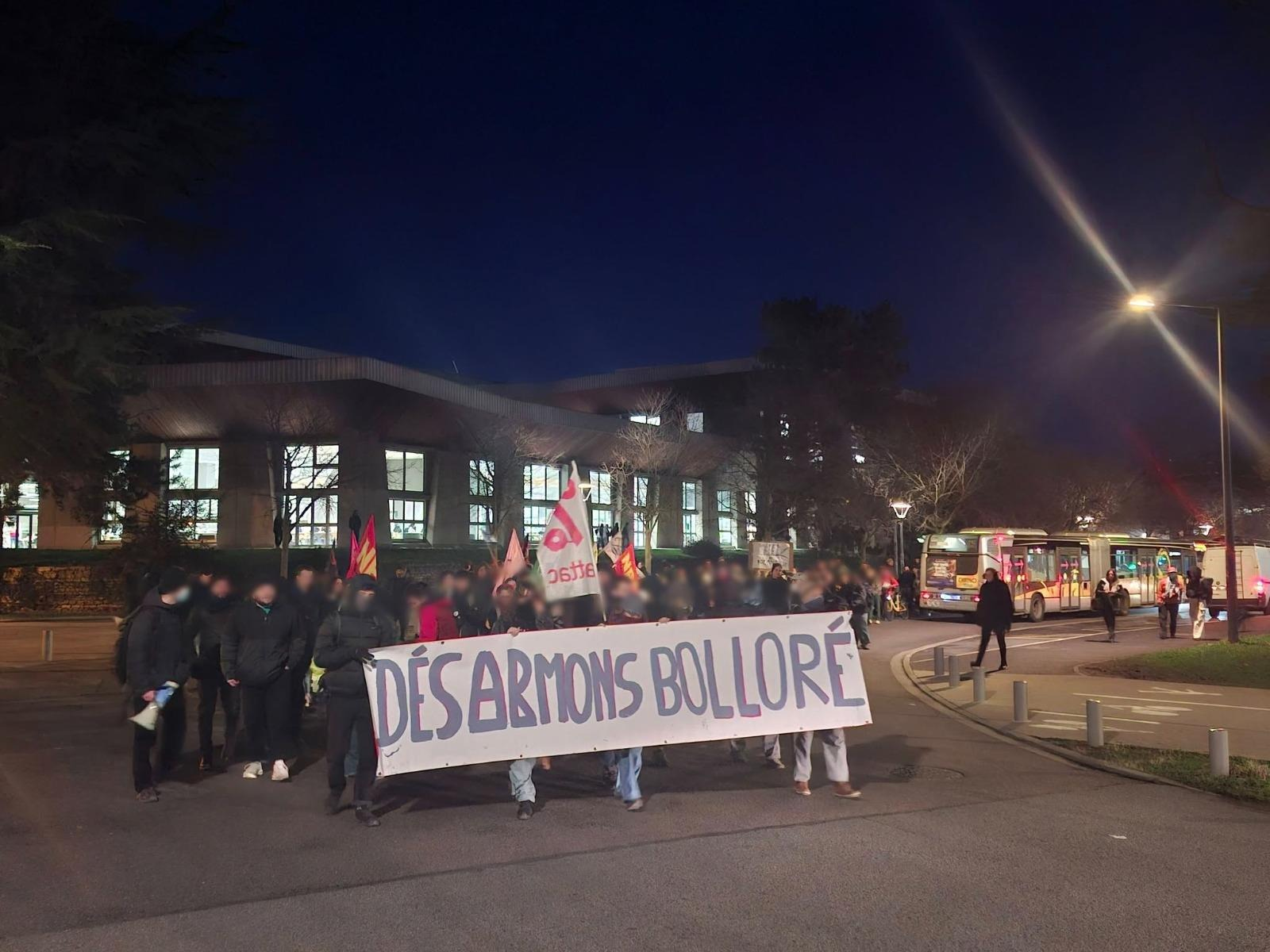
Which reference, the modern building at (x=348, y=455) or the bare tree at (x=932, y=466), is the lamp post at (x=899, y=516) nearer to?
the bare tree at (x=932, y=466)

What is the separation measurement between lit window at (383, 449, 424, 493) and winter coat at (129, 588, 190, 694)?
45277 millimetres

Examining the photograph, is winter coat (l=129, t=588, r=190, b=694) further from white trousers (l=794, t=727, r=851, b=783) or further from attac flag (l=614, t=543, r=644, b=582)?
attac flag (l=614, t=543, r=644, b=582)

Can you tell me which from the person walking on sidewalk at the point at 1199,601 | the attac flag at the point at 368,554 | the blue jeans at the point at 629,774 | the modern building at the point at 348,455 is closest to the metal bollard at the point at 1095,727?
the blue jeans at the point at 629,774

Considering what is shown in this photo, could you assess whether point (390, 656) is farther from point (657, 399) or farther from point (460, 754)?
point (657, 399)

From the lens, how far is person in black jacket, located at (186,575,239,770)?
10.1 metres

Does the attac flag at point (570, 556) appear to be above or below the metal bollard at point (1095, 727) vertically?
above

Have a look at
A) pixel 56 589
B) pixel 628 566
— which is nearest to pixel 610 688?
pixel 628 566

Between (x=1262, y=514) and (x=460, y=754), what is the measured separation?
92.1 m

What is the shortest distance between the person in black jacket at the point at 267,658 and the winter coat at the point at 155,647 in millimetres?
452

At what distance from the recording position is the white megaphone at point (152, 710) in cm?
820

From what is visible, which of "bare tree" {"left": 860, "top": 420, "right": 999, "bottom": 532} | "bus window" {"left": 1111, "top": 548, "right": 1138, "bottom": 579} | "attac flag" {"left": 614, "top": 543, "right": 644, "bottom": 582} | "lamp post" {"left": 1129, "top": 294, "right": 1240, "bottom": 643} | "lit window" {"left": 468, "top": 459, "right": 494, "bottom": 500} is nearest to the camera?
"attac flag" {"left": 614, "top": 543, "right": 644, "bottom": 582}

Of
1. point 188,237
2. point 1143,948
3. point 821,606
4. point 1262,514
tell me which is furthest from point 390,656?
point 1262,514

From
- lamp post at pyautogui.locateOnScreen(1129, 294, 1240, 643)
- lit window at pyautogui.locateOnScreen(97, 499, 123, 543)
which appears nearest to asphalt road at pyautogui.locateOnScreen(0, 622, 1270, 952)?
lamp post at pyautogui.locateOnScreen(1129, 294, 1240, 643)

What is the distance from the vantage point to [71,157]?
53.1 feet
